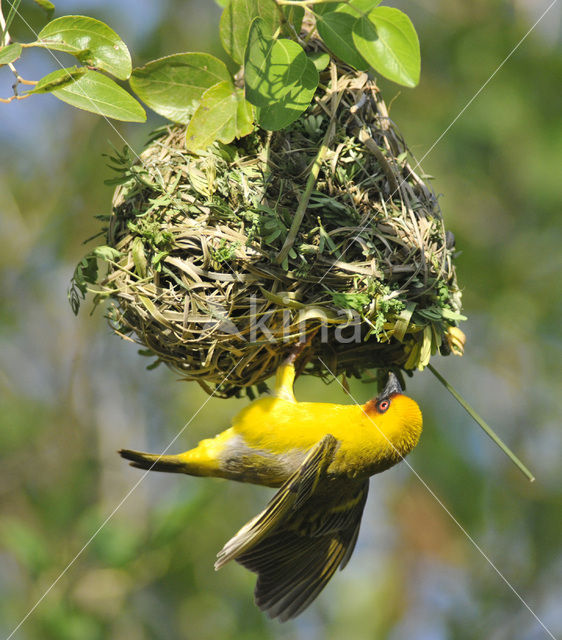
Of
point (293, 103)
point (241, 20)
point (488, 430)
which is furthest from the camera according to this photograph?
point (488, 430)

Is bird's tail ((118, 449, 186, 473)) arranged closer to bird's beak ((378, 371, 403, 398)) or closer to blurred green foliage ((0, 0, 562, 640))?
bird's beak ((378, 371, 403, 398))

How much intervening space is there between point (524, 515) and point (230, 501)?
1931mm

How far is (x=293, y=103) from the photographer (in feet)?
6.41

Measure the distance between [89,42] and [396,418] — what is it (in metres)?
1.50

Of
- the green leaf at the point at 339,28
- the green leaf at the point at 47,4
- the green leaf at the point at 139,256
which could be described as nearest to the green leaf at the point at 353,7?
the green leaf at the point at 339,28

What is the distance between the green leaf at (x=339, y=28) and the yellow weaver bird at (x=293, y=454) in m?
1.03

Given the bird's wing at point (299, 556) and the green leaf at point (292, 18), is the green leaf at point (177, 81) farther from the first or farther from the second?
the bird's wing at point (299, 556)

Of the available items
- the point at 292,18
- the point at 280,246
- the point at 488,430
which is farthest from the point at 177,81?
the point at 488,430

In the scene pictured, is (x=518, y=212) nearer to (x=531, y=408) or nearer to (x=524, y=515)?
(x=531, y=408)

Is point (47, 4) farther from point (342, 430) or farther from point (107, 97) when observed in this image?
point (342, 430)

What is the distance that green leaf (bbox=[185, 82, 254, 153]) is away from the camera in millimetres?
2162

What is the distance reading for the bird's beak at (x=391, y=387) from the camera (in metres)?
2.56

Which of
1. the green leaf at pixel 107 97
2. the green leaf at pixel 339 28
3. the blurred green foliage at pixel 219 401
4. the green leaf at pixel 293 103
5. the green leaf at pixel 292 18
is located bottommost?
the blurred green foliage at pixel 219 401

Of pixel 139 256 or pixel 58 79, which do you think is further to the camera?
pixel 139 256
